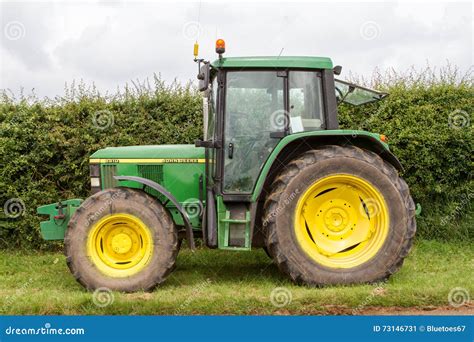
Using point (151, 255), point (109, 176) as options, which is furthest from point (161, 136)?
point (151, 255)

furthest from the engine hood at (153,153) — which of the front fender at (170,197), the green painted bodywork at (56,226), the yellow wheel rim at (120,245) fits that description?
the yellow wheel rim at (120,245)

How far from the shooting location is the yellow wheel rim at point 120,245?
5.98 m

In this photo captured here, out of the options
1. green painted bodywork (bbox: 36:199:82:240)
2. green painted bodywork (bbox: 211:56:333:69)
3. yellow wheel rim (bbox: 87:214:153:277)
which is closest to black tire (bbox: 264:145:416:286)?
green painted bodywork (bbox: 211:56:333:69)

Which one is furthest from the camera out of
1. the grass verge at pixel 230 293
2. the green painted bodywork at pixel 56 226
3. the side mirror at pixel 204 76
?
the green painted bodywork at pixel 56 226

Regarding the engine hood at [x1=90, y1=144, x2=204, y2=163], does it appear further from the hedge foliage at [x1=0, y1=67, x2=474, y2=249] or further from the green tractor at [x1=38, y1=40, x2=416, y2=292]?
the hedge foliage at [x1=0, y1=67, x2=474, y2=249]

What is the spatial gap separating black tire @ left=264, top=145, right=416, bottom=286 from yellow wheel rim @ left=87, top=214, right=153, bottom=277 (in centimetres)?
130

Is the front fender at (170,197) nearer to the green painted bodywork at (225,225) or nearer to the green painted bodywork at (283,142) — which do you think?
the green painted bodywork at (225,225)

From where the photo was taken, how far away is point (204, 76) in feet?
19.5

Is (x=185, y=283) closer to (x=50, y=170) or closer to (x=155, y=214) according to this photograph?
(x=155, y=214)

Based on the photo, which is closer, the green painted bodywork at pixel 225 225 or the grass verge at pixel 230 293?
the grass verge at pixel 230 293

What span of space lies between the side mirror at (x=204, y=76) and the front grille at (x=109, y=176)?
1.54 meters

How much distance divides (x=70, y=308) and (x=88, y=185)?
11.7 ft

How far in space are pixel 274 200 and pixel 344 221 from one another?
858 mm

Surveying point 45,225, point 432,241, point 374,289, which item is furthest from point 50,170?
point 432,241
